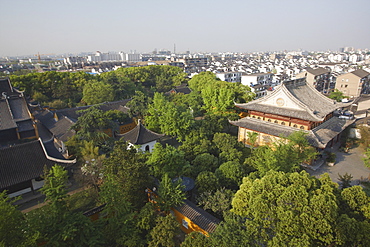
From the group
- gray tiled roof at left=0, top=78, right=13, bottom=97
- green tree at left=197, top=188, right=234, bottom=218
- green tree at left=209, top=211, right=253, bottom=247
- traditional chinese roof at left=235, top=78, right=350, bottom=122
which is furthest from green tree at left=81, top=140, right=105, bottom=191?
gray tiled roof at left=0, top=78, right=13, bottom=97

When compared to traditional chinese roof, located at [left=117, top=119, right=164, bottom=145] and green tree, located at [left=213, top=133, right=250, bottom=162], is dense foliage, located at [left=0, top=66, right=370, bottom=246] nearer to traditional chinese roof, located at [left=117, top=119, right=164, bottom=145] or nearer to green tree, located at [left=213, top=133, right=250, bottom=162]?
green tree, located at [left=213, top=133, right=250, bottom=162]

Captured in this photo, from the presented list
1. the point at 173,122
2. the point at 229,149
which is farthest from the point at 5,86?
the point at 229,149

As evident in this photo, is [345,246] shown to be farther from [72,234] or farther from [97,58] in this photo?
[97,58]

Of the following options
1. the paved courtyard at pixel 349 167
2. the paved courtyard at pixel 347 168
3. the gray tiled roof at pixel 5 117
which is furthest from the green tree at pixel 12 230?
the paved courtyard at pixel 349 167

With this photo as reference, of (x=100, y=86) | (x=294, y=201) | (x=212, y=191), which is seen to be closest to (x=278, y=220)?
(x=294, y=201)

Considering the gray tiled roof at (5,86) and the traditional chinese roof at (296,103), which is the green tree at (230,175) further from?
the gray tiled roof at (5,86)
